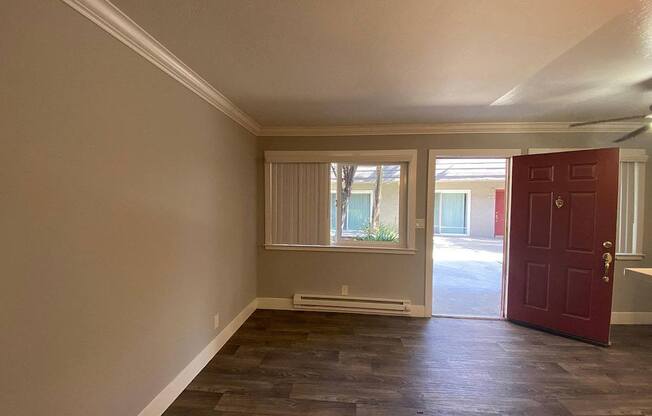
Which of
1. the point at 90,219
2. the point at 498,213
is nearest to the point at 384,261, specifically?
the point at 90,219

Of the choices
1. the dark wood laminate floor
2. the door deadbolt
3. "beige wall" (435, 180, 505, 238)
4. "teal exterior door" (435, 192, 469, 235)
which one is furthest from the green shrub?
"teal exterior door" (435, 192, 469, 235)

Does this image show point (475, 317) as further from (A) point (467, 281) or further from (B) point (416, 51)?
(B) point (416, 51)

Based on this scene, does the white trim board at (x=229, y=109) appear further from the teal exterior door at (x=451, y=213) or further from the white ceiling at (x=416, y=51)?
the teal exterior door at (x=451, y=213)

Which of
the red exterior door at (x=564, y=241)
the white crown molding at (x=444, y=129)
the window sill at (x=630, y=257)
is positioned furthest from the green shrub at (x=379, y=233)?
the window sill at (x=630, y=257)

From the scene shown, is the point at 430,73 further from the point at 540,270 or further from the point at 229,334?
the point at 229,334

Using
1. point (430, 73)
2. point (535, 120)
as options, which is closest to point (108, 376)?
point (430, 73)

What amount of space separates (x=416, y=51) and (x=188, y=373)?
2722 millimetres

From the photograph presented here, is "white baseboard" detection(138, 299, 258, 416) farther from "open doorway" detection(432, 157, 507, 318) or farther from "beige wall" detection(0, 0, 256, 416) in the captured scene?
"open doorway" detection(432, 157, 507, 318)

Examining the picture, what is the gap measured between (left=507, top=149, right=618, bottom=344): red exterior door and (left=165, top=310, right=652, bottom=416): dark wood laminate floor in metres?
0.26

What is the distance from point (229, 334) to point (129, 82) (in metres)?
2.33

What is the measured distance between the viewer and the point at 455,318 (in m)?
3.39

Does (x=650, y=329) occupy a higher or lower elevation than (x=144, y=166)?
lower

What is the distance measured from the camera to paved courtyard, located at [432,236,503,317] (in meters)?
3.81

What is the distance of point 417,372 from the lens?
7.55 feet
